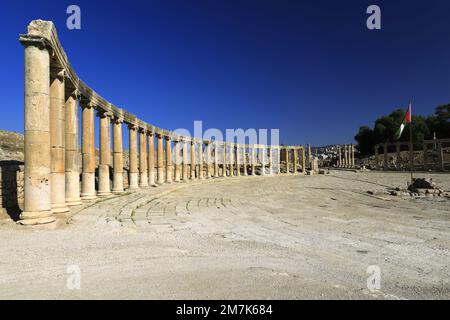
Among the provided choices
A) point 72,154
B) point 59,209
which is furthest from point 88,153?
point 59,209

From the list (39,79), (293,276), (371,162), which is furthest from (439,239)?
(371,162)

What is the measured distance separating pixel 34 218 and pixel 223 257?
492cm

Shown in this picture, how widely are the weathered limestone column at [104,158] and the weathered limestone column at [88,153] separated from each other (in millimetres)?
1128

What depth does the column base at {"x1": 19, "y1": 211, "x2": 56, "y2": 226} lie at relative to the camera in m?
6.83

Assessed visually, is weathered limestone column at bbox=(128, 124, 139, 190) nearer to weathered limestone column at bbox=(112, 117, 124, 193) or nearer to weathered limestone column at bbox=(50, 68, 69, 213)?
weathered limestone column at bbox=(112, 117, 124, 193)

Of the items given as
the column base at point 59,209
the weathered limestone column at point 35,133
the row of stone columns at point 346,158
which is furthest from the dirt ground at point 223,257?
the row of stone columns at point 346,158

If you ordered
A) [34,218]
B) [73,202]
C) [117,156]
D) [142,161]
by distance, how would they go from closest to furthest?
[34,218] → [73,202] → [117,156] → [142,161]

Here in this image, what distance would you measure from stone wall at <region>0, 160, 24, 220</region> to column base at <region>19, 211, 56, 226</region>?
1190mm

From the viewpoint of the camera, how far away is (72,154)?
1036 centimetres

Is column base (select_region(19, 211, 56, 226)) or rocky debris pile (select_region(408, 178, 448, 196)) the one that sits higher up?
column base (select_region(19, 211, 56, 226))

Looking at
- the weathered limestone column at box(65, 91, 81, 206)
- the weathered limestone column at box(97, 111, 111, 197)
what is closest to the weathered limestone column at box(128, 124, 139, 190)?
the weathered limestone column at box(97, 111, 111, 197)

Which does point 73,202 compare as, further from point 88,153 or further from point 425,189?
point 425,189

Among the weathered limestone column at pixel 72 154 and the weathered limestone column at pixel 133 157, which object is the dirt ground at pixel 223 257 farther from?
the weathered limestone column at pixel 133 157

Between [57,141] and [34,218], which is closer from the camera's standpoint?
[34,218]
